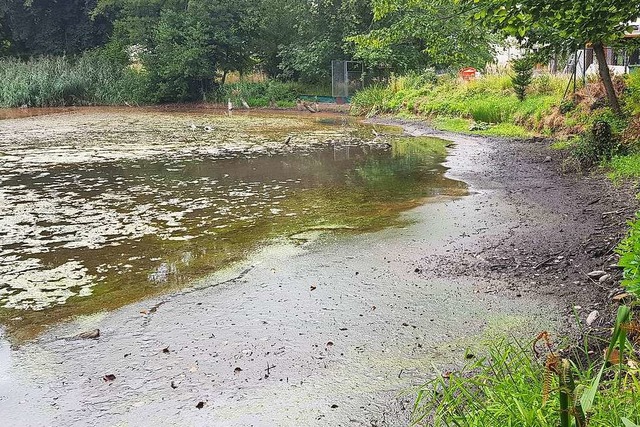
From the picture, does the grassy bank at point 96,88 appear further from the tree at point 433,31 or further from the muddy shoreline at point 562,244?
the muddy shoreline at point 562,244

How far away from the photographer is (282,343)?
452 centimetres

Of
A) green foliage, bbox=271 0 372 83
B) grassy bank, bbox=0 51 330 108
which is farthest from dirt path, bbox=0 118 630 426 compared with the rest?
grassy bank, bbox=0 51 330 108

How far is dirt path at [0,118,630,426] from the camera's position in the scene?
12.2ft

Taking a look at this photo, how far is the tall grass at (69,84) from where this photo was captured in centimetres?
3375

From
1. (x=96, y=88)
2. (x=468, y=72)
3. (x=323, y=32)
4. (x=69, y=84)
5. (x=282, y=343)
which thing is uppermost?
(x=323, y=32)

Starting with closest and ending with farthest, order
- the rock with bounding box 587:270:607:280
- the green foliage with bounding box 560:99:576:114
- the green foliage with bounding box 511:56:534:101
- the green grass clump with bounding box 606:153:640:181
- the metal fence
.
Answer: the rock with bounding box 587:270:607:280, the green grass clump with bounding box 606:153:640:181, the green foliage with bounding box 560:99:576:114, the green foliage with bounding box 511:56:534:101, the metal fence

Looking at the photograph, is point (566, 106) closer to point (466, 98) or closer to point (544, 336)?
point (466, 98)

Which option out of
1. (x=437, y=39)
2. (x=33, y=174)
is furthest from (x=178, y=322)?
(x=437, y=39)

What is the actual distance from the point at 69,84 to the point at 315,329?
115 feet

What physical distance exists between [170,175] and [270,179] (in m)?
2.16

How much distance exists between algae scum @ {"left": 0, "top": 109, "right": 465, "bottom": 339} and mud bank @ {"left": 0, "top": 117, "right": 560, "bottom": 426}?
0.59m

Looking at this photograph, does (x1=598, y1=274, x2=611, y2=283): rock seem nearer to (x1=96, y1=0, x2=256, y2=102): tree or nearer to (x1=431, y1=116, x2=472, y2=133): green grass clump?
(x1=431, y1=116, x2=472, y2=133): green grass clump

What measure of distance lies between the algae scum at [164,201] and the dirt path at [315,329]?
24.9 inches

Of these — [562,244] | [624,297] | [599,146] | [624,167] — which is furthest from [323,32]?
[624,297]
